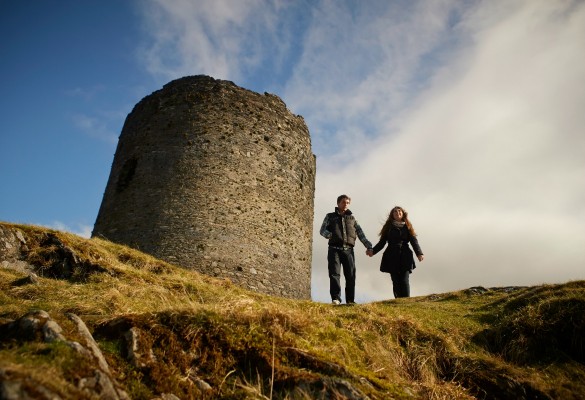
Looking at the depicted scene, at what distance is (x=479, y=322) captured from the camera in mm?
7336

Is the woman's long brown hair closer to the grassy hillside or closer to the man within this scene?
the man

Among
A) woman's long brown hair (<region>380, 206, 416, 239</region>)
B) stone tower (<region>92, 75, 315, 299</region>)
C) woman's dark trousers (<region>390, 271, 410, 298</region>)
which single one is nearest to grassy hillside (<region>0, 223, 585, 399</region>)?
woman's dark trousers (<region>390, 271, 410, 298</region>)

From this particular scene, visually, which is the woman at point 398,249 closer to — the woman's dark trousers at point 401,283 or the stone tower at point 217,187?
the woman's dark trousers at point 401,283

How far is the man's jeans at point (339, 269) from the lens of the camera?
9.42m

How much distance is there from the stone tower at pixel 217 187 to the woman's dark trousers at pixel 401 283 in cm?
368

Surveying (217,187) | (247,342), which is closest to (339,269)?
(217,187)

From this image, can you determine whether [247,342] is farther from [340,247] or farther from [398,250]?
[398,250]

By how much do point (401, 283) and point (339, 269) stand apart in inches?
67.2

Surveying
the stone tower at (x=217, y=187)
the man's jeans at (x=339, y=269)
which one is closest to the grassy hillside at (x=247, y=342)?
the man's jeans at (x=339, y=269)

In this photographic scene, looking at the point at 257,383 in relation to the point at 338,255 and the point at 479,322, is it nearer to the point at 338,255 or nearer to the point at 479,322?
the point at 479,322

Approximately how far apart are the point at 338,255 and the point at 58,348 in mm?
7312

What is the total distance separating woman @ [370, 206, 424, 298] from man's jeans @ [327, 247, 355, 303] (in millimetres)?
879

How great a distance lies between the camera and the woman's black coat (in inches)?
394

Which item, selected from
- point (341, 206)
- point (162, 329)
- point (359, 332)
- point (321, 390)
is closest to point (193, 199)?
point (341, 206)
